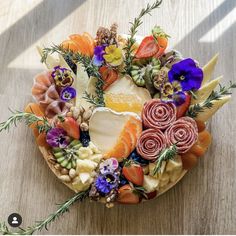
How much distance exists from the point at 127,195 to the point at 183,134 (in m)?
0.25

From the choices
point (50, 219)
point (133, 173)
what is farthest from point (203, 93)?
point (50, 219)

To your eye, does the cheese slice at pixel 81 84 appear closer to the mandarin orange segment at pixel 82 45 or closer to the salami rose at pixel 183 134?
the mandarin orange segment at pixel 82 45

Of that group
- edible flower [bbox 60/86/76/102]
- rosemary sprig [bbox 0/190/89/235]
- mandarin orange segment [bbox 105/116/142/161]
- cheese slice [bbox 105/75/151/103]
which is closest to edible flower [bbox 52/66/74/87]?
edible flower [bbox 60/86/76/102]

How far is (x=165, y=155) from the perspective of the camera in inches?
55.6

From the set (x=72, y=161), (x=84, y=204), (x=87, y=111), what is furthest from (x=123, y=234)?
(x=87, y=111)

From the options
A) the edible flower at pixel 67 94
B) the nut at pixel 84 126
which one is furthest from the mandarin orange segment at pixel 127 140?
the edible flower at pixel 67 94

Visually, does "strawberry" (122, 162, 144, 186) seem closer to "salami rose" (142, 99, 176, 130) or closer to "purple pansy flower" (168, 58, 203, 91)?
"salami rose" (142, 99, 176, 130)

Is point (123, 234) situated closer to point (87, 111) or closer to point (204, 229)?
point (204, 229)

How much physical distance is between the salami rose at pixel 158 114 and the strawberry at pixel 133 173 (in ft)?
0.44

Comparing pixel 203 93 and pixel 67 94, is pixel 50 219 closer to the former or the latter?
pixel 67 94

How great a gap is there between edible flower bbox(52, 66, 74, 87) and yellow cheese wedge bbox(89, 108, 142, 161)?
0.46 feet

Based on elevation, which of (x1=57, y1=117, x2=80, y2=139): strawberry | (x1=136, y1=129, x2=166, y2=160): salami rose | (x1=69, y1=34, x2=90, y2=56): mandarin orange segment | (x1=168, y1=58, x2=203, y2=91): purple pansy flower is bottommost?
(x1=136, y1=129, x2=166, y2=160): salami rose

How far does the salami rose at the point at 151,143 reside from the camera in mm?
1496

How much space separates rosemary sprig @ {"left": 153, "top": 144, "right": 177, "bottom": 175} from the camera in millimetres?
1397
